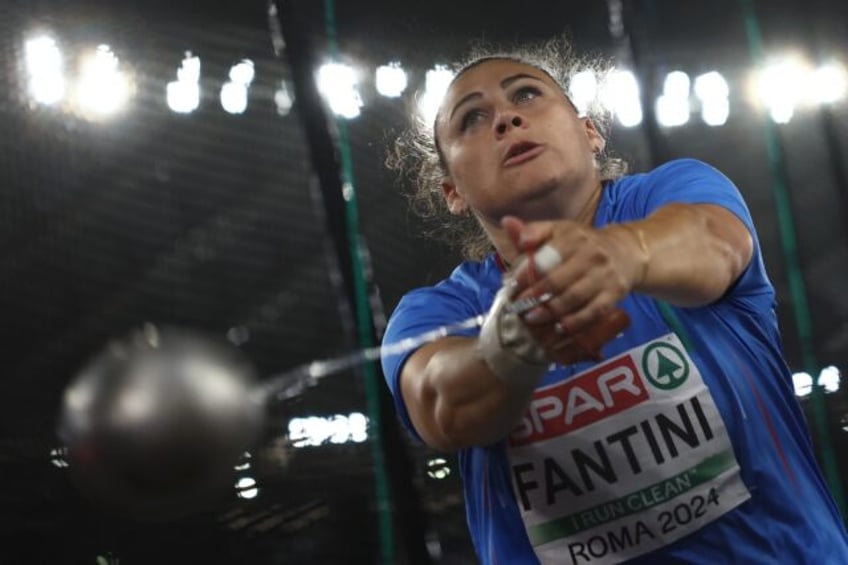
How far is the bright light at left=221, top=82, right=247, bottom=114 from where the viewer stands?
316 centimetres

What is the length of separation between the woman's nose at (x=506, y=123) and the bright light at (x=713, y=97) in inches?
108

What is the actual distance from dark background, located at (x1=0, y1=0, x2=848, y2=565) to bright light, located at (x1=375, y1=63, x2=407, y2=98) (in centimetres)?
3

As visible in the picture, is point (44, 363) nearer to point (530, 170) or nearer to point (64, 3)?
point (64, 3)

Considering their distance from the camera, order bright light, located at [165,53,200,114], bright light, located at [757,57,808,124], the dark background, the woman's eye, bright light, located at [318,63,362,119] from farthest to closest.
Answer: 1. bright light, located at [757,57,808,124]
2. bright light, located at [165,53,200,114]
3. the dark background
4. bright light, located at [318,63,362,119]
5. the woman's eye

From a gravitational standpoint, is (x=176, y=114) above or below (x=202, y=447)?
above

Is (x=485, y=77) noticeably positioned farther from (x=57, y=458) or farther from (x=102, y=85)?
(x=57, y=458)

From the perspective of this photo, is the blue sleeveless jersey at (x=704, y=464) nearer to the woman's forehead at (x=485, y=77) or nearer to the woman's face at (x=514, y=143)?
the woman's face at (x=514, y=143)

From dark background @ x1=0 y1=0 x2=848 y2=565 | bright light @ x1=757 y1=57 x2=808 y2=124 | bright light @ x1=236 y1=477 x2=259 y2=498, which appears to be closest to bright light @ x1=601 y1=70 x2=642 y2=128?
dark background @ x1=0 y1=0 x2=848 y2=565

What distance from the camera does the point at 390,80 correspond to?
2.88 meters

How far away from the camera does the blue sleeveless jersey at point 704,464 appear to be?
39.4 inches

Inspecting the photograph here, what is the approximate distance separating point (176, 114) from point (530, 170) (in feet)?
7.93

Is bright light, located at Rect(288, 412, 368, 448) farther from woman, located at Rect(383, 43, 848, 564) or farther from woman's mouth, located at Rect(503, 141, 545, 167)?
woman's mouth, located at Rect(503, 141, 545, 167)

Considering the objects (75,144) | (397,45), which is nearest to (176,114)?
(75,144)

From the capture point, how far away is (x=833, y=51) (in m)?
3.50
